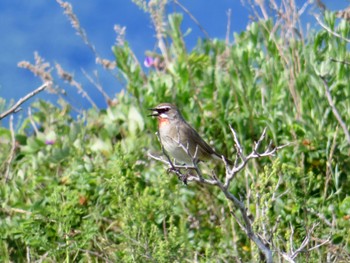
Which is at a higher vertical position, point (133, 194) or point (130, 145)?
point (130, 145)

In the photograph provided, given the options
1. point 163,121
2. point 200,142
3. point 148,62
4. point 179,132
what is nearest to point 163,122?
point 163,121

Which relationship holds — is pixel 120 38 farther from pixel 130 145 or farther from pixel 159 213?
pixel 159 213

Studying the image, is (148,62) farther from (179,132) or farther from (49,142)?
(179,132)

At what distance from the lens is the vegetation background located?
5.78 metres

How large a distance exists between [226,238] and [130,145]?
128cm

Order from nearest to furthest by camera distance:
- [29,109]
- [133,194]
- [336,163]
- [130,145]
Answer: [133,194]
[336,163]
[130,145]
[29,109]

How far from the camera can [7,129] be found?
26.5 feet

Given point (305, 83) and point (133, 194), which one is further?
point (305, 83)

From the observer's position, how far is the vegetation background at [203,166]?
578cm

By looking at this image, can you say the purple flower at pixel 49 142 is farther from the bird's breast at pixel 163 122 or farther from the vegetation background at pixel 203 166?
the bird's breast at pixel 163 122

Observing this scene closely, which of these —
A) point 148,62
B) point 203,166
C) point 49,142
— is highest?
point 148,62

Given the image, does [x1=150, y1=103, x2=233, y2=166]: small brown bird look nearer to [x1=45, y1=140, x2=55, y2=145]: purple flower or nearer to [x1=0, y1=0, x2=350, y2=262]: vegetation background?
[x1=0, y1=0, x2=350, y2=262]: vegetation background

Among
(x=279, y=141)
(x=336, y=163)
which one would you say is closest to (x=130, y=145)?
(x=279, y=141)

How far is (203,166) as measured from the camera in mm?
6812
